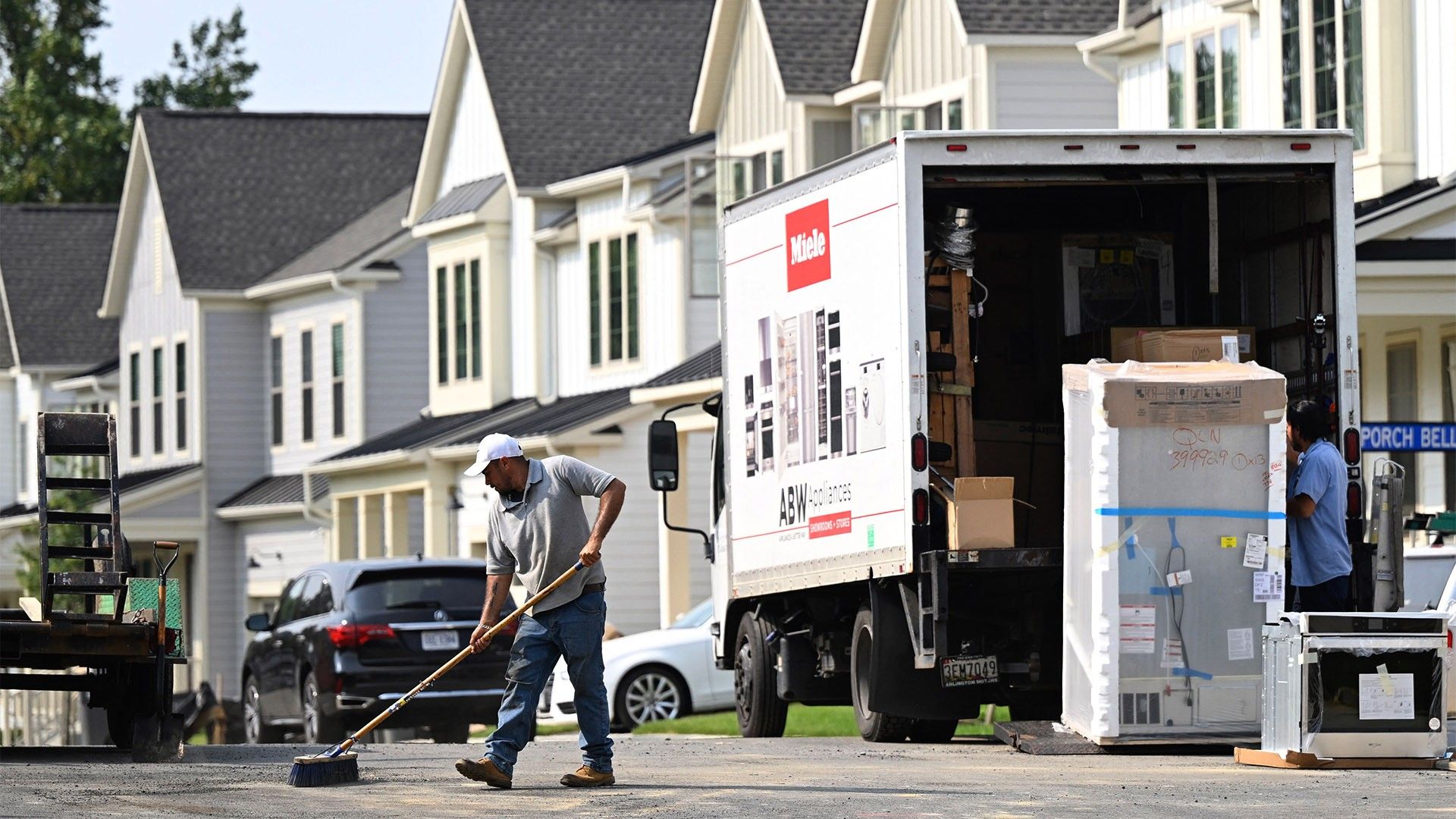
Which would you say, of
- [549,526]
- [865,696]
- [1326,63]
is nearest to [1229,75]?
[1326,63]

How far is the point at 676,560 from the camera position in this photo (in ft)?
108

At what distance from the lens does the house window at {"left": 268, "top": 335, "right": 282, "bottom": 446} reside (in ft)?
159

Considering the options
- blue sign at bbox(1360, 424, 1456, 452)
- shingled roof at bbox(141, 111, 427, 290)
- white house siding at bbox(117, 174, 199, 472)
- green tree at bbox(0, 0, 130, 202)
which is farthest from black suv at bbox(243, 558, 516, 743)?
green tree at bbox(0, 0, 130, 202)

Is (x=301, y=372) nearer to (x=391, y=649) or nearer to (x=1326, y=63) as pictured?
(x=391, y=649)

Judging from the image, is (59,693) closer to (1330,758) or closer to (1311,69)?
(1311,69)

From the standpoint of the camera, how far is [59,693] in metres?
34.9

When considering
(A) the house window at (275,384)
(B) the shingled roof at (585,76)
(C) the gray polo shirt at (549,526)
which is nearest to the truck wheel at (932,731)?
(C) the gray polo shirt at (549,526)

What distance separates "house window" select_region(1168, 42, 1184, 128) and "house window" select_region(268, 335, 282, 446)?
80.7 ft

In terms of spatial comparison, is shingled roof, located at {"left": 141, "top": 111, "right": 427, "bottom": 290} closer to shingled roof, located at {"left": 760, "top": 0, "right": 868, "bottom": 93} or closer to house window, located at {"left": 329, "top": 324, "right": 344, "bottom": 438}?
house window, located at {"left": 329, "top": 324, "right": 344, "bottom": 438}

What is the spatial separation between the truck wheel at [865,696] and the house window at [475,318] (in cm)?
2428

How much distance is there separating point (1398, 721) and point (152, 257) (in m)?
40.8

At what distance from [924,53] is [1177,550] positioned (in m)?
17.2

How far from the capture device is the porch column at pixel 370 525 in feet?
138

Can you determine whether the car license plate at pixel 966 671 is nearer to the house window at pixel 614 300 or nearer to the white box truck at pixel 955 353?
the white box truck at pixel 955 353
